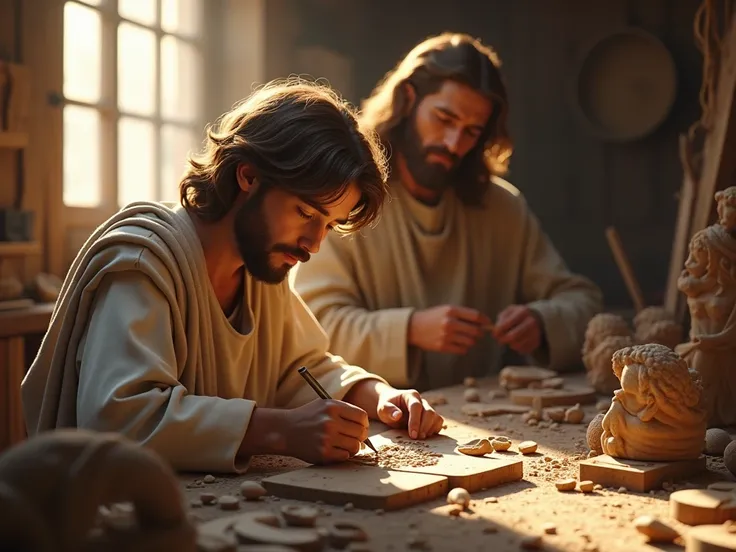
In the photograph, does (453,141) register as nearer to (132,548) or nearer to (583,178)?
(583,178)

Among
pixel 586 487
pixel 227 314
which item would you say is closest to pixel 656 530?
pixel 586 487

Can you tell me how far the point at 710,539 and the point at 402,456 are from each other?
2.86ft


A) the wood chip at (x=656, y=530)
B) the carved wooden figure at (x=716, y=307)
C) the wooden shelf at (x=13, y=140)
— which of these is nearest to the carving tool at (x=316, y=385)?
the wood chip at (x=656, y=530)

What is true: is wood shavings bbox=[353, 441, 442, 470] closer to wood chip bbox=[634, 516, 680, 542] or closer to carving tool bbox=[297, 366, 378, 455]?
carving tool bbox=[297, 366, 378, 455]

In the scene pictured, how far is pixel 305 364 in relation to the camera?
2.87 m

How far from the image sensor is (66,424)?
2.31 metres

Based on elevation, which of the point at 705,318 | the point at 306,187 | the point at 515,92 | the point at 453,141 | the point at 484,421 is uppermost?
the point at 515,92

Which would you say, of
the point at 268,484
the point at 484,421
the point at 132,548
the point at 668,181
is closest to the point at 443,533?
the point at 268,484

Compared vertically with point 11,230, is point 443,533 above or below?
below

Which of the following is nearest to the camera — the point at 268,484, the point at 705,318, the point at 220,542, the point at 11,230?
the point at 220,542

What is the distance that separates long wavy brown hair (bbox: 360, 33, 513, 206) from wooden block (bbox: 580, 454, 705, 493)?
80.9 inches

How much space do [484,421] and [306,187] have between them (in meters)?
0.95

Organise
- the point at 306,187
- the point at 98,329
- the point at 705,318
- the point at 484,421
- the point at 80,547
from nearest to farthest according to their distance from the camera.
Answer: the point at 80,547, the point at 98,329, the point at 306,187, the point at 705,318, the point at 484,421

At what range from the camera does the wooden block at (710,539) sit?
5.26 feet
